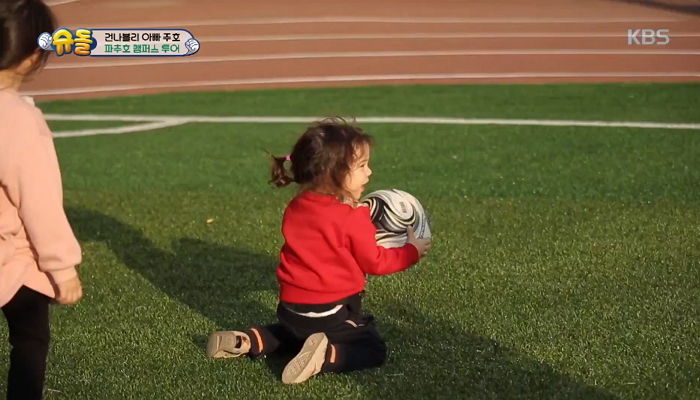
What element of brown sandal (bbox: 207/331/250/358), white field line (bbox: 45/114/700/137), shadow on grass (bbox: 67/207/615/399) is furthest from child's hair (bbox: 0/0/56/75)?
white field line (bbox: 45/114/700/137)

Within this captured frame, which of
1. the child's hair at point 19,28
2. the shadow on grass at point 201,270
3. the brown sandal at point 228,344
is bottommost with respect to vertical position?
the shadow on grass at point 201,270

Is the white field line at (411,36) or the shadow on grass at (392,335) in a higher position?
the shadow on grass at (392,335)

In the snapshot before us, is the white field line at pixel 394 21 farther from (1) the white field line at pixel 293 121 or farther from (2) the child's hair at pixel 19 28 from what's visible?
(2) the child's hair at pixel 19 28

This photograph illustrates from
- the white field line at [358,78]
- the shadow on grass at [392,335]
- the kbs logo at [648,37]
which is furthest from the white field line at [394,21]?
the shadow on grass at [392,335]

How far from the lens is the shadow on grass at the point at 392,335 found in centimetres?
437

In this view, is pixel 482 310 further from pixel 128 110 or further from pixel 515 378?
pixel 128 110

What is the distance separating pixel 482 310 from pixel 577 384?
1115mm

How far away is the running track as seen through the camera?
1852 cm

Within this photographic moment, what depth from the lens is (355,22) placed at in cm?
2020

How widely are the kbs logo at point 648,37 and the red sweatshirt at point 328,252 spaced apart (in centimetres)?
1551

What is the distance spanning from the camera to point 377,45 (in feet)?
64.5

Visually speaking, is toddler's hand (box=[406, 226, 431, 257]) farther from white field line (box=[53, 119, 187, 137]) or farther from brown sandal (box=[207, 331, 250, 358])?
white field line (box=[53, 119, 187, 137])

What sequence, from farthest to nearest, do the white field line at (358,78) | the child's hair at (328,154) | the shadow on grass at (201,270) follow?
1. the white field line at (358,78)
2. the shadow on grass at (201,270)
3. the child's hair at (328,154)

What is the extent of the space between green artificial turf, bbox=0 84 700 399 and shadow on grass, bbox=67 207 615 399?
12 mm
